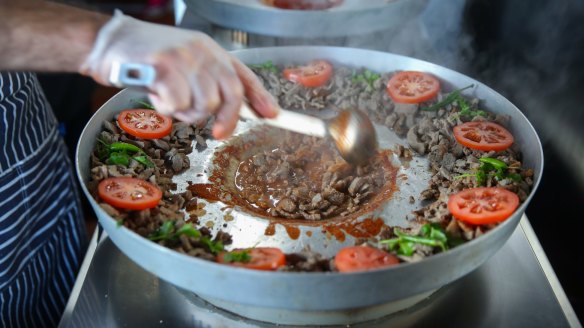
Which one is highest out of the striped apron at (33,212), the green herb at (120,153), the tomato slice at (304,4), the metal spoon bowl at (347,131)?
the tomato slice at (304,4)

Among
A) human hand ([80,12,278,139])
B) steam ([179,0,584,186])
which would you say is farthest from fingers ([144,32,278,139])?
steam ([179,0,584,186])

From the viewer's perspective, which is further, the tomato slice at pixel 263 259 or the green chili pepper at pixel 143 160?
the green chili pepper at pixel 143 160

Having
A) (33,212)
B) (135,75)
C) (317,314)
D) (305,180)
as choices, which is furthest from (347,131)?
(33,212)

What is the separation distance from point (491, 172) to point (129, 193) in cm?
91

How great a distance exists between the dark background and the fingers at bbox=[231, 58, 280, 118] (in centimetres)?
106

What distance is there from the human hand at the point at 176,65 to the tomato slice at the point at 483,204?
1.81ft

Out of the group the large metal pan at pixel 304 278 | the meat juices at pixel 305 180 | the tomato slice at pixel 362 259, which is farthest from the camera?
the meat juices at pixel 305 180

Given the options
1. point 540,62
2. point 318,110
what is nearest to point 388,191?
point 318,110

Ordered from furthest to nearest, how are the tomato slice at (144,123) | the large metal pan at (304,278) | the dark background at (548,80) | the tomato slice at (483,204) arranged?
the dark background at (548,80) < the tomato slice at (144,123) < the tomato slice at (483,204) < the large metal pan at (304,278)

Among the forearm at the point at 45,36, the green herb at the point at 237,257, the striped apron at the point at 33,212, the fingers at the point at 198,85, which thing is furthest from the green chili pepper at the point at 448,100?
the striped apron at the point at 33,212

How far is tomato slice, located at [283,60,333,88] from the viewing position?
1908mm

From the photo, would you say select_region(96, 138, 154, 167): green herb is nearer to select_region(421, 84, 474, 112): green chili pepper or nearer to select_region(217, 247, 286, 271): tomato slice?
select_region(217, 247, 286, 271): tomato slice

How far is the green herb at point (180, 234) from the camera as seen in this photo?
1.23m

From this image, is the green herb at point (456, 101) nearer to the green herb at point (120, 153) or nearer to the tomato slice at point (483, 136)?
the tomato slice at point (483, 136)
